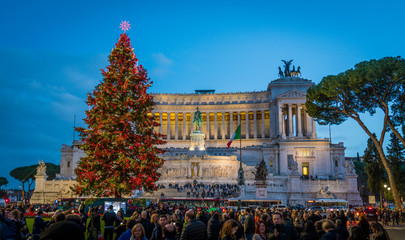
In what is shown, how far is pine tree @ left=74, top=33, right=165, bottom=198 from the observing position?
26516 millimetres

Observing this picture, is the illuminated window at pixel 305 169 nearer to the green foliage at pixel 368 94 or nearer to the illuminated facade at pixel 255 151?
the illuminated facade at pixel 255 151

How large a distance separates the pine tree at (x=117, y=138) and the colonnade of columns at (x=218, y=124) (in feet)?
210

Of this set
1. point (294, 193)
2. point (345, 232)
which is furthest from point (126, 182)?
point (294, 193)

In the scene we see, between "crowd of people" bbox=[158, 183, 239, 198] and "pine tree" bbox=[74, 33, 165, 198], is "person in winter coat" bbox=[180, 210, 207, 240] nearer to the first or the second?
"pine tree" bbox=[74, 33, 165, 198]

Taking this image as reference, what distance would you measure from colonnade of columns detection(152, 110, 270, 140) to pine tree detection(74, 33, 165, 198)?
2518 inches

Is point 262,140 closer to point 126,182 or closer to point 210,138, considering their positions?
point 210,138

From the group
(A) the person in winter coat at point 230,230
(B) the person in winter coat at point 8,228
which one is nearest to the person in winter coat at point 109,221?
(B) the person in winter coat at point 8,228

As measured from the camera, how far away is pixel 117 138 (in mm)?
26266

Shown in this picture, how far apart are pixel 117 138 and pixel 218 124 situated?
76097mm

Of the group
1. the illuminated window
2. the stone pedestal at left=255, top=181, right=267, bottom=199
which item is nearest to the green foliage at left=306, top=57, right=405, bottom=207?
the stone pedestal at left=255, top=181, right=267, bottom=199

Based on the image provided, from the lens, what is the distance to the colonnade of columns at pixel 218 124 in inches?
3716

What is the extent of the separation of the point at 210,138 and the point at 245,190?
42831mm

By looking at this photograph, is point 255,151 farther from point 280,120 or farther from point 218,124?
point 218,124

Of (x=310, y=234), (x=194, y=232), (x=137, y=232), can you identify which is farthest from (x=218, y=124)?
(x=137, y=232)
